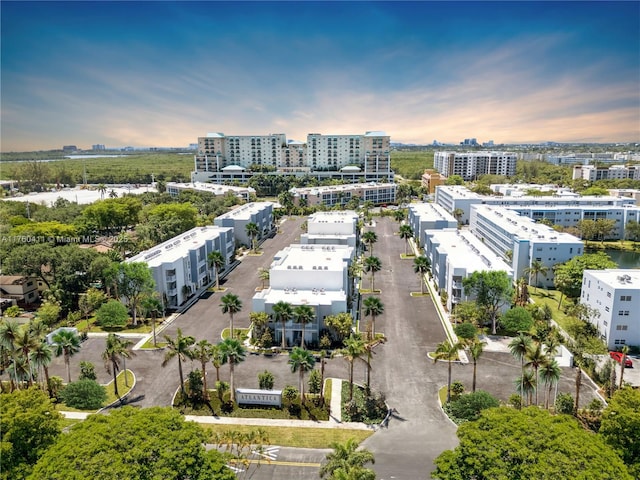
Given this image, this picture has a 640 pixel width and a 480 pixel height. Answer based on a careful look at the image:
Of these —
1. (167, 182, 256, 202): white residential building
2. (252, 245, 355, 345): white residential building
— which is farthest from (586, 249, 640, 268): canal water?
(167, 182, 256, 202): white residential building

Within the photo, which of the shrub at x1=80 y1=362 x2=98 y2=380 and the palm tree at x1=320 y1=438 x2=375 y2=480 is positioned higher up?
the palm tree at x1=320 y1=438 x2=375 y2=480

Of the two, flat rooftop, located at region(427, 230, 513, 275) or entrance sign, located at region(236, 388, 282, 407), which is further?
flat rooftop, located at region(427, 230, 513, 275)

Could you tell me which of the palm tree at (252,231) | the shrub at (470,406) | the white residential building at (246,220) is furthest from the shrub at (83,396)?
the white residential building at (246,220)

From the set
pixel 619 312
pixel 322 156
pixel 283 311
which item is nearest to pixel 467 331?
pixel 619 312

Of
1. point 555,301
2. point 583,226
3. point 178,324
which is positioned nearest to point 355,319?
point 178,324

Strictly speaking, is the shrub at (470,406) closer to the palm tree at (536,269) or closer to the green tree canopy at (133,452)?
the green tree canopy at (133,452)

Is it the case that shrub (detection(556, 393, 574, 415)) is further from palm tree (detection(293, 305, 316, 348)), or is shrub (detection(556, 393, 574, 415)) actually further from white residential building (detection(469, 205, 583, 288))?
white residential building (detection(469, 205, 583, 288))
